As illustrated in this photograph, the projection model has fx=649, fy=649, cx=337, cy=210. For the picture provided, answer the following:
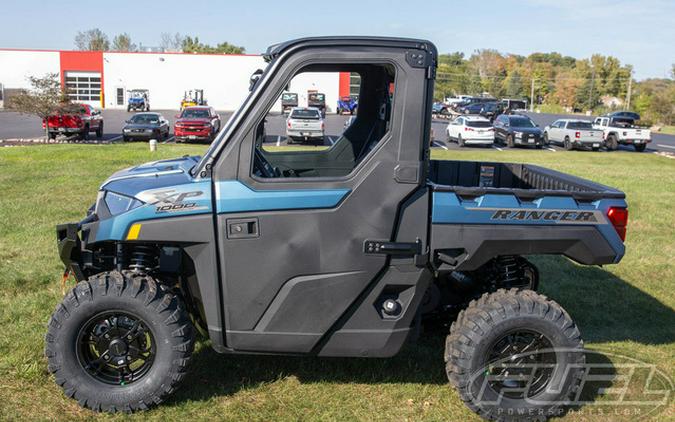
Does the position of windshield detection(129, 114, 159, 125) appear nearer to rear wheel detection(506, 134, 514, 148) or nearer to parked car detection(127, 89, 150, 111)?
rear wheel detection(506, 134, 514, 148)

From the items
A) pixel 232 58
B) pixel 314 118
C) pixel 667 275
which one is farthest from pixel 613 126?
pixel 232 58

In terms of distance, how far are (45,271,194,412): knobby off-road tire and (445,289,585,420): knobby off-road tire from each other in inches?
72.2

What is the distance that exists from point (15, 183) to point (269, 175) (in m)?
10.7

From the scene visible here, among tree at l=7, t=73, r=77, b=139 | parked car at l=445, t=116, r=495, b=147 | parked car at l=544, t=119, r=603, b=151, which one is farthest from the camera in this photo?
parked car at l=445, t=116, r=495, b=147

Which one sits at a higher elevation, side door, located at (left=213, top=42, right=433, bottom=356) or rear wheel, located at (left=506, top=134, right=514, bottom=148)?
side door, located at (left=213, top=42, right=433, bottom=356)

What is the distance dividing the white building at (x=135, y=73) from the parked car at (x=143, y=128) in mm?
36396

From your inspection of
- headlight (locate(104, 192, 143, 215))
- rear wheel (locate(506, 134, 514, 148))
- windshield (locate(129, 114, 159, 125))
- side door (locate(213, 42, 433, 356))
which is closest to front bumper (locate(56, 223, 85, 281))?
headlight (locate(104, 192, 143, 215))

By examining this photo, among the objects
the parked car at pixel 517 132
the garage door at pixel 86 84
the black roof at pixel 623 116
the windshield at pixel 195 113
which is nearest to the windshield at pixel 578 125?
the parked car at pixel 517 132

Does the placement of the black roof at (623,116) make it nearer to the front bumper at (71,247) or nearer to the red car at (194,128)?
the red car at (194,128)

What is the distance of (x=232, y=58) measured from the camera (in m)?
69.2

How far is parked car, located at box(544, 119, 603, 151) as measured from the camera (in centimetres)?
3522

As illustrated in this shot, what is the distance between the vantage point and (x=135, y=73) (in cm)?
7119

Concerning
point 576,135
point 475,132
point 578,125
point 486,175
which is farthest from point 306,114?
point 486,175

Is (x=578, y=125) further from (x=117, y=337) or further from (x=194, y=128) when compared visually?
(x=117, y=337)
